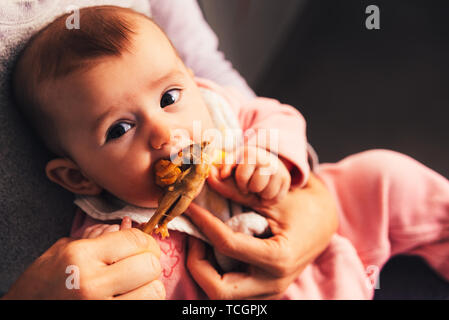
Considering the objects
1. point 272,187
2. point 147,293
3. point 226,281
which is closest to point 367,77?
point 272,187

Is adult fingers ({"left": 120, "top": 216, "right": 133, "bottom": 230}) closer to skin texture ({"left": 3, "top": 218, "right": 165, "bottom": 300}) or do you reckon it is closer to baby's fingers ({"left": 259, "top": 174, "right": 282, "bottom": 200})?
skin texture ({"left": 3, "top": 218, "right": 165, "bottom": 300})

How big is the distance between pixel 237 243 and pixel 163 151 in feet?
0.54

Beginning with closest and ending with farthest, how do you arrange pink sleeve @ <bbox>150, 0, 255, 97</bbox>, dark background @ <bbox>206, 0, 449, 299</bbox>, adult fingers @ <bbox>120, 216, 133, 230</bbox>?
1. adult fingers @ <bbox>120, 216, 133, 230</bbox>
2. pink sleeve @ <bbox>150, 0, 255, 97</bbox>
3. dark background @ <bbox>206, 0, 449, 299</bbox>

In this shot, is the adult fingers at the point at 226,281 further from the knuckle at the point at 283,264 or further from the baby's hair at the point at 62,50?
the baby's hair at the point at 62,50

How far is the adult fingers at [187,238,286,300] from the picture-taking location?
505 mm

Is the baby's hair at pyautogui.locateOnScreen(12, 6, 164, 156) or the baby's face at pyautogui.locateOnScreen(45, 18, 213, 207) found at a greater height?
the baby's hair at pyautogui.locateOnScreen(12, 6, 164, 156)

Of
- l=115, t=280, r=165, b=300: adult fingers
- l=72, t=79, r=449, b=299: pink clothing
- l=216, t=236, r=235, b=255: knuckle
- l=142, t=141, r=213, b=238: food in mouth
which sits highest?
l=142, t=141, r=213, b=238: food in mouth

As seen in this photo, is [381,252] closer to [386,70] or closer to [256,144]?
[256,144]

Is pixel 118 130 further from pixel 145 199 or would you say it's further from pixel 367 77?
pixel 367 77

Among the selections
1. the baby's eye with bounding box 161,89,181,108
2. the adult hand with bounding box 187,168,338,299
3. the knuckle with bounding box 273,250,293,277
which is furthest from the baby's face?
the knuckle with bounding box 273,250,293,277

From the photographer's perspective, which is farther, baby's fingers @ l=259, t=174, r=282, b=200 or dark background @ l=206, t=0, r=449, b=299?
dark background @ l=206, t=0, r=449, b=299

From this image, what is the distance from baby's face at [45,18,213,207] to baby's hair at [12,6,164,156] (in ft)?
0.04

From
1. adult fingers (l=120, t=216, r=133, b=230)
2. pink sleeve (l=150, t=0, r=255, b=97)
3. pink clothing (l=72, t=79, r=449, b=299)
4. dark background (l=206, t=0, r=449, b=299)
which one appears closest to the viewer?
adult fingers (l=120, t=216, r=133, b=230)
